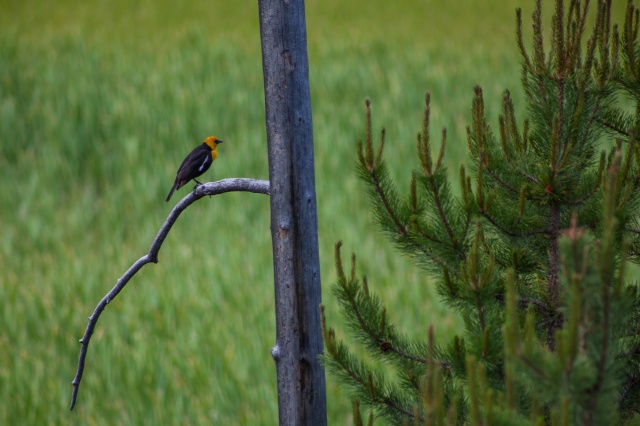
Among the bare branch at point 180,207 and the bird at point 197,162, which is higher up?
the bird at point 197,162

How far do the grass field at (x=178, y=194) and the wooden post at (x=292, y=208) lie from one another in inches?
110

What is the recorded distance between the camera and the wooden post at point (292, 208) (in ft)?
7.33

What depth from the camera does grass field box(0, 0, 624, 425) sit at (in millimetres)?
5680

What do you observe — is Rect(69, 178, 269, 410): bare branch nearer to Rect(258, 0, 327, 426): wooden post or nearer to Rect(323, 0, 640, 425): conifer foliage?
Rect(258, 0, 327, 426): wooden post

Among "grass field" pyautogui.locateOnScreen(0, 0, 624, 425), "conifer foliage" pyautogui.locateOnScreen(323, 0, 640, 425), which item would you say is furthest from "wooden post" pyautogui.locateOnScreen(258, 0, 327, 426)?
"grass field" pyautogui.locateOnScreen(0, 0, 624, 425)

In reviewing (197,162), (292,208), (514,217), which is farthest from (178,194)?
(514,217)

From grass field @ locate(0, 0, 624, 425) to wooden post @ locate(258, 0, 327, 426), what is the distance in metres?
2.81

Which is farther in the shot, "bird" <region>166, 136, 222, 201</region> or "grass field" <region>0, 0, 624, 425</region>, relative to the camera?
"grass field" <region>0, 0, 624, 425</region>

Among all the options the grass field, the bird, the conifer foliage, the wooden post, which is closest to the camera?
the conifer foliage

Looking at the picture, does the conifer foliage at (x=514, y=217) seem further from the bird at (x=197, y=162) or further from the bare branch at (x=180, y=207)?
the bird at (x=197, y=162)

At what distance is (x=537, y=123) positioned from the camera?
2.41 m

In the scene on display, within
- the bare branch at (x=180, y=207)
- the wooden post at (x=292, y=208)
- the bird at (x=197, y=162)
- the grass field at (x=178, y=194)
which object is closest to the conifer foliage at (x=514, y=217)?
the wooden post at (x=292, y=208)

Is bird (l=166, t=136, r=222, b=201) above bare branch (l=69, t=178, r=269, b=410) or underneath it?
above

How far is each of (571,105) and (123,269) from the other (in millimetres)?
5835
